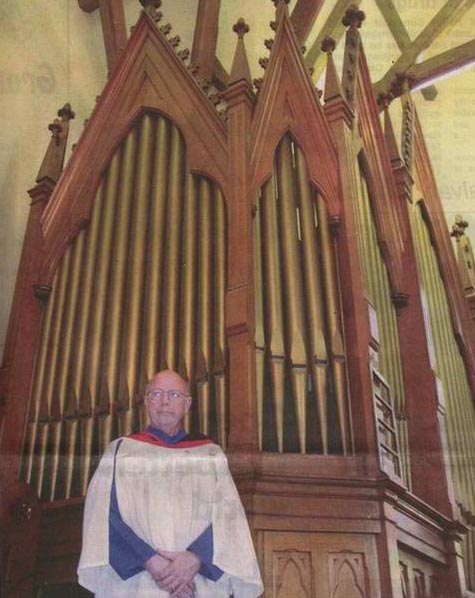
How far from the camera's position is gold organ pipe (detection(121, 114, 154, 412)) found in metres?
2.99

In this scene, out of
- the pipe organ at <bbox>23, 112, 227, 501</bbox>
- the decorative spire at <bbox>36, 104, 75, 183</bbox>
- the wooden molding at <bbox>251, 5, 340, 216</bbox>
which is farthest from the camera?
the decorative spire at <bbox>36, 104, 75, 183</bbox>

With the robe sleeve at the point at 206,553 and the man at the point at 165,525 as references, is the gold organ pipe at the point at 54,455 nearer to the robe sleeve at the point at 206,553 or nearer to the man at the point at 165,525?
the man at the point at 165,525

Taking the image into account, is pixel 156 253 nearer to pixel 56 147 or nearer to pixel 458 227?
pixel 56 147

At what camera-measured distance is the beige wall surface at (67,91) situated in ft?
11.8

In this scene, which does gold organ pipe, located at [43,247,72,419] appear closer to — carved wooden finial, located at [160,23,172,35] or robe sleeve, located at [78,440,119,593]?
robe sleeve, located at [78,440,119,593]

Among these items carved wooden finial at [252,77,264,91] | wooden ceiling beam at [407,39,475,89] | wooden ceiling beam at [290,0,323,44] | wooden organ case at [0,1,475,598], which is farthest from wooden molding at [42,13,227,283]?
wooden ceiling beam at [407,39,475,89]

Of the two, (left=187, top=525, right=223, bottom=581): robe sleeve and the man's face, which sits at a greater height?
the man's face

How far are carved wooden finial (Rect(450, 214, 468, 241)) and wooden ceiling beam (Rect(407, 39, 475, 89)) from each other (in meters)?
0.75

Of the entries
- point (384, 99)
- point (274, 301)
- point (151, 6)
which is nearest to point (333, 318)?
point (274, 301)

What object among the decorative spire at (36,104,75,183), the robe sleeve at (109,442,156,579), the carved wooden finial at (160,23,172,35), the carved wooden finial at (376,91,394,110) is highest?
the carved wooden finial at (160,23,172,35)

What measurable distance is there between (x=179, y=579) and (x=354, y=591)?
62 cm

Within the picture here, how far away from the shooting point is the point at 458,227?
3764mm

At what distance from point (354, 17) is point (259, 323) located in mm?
1723

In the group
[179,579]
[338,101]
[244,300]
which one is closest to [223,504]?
[179,579]
